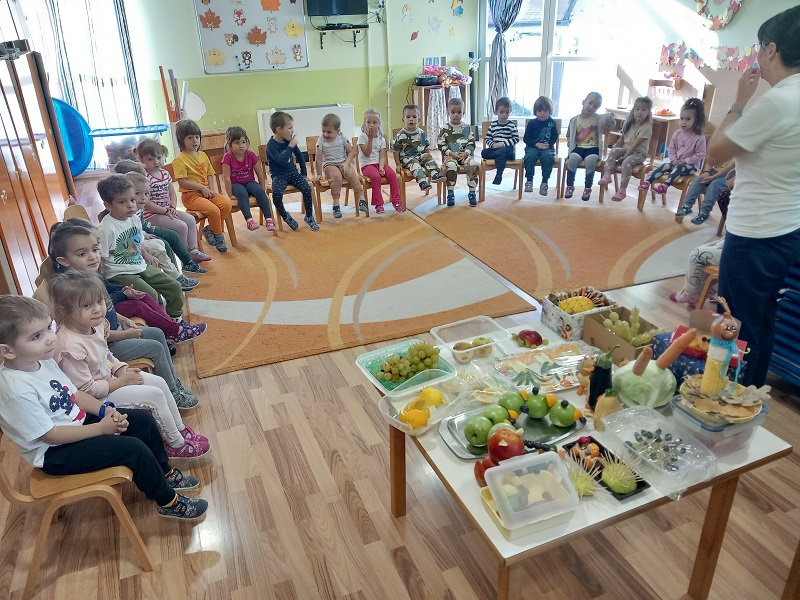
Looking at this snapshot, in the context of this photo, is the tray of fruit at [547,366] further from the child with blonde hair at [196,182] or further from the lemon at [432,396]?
the child with blonde hair at [196,182]

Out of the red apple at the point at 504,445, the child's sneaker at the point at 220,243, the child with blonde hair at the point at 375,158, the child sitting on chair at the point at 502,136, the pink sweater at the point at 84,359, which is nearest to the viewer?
the red apple at the point at 504,445

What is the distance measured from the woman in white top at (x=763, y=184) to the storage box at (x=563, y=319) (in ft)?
1.56

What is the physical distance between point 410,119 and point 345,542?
401cm

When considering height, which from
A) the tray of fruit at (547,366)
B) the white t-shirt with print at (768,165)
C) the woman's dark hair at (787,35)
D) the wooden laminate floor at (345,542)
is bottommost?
the wooden laminate floor at (345,542)

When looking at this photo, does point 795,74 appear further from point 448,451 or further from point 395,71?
point 395,71

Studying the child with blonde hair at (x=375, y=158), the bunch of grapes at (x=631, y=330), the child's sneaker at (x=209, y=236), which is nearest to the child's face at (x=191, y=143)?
the child's sneaker at (x=209, y=236)

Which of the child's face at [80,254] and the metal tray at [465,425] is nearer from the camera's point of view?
the metal tray at [465,425]

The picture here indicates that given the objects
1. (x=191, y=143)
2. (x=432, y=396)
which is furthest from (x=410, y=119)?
(x=432, y=396)

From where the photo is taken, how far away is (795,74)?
5.97 ft

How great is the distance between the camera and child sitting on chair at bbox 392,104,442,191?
5.12m

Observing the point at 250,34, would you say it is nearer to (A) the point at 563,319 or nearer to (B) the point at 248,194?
(B) the point at 248,194

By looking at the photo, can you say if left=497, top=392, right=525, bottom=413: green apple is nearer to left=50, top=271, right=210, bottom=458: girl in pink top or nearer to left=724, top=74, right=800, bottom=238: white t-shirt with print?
left=724, top=74, right=800, bottom=238: white t-shirt with print

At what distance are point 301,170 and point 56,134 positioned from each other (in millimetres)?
1858

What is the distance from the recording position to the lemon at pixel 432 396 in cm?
169
